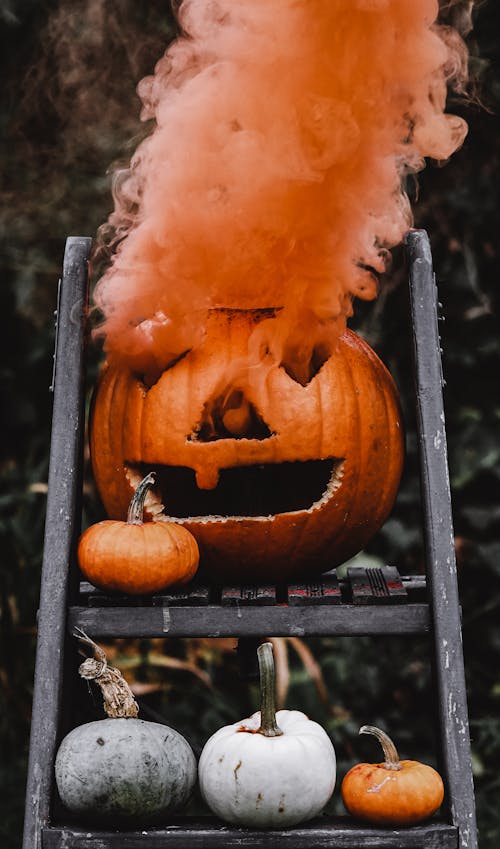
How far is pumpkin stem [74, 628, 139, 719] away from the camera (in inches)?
79.0

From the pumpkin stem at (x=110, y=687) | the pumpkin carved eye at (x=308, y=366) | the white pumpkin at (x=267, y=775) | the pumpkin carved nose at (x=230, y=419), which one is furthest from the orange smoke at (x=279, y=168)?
the white pumpkin at (x=267, y=775)

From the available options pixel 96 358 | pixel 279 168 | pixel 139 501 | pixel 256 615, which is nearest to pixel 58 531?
pixel 139 501

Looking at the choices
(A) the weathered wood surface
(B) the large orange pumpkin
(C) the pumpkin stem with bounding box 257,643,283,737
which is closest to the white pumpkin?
(C) the pumpkin stem with bounding box 257,643,283,737

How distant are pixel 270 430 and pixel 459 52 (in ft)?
3.21

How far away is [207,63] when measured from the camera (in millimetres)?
2352

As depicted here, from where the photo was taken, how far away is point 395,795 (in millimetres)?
1900

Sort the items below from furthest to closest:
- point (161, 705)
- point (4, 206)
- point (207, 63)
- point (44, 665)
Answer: point (4, 206) < point (161, 705) < point (207, 63) < point (44, 665)

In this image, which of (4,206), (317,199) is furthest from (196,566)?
(4,206)

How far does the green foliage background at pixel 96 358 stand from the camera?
363 centimetres

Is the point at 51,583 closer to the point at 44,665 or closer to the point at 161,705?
the point at 44,665

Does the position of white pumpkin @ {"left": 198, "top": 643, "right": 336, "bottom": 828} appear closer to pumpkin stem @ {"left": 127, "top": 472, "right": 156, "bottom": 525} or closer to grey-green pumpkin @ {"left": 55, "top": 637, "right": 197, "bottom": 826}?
grey-green pumpkin @ {"left": 55, "top": 637, "right": 197, "bottom": 826}

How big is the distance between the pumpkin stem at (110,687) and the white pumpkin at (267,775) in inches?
6.8

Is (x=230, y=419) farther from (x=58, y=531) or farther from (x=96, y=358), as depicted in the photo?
(x=96, y=358)

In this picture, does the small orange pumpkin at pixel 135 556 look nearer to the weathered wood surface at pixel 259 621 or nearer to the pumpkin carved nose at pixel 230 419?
the weathered wood surface at pixel 259 621
